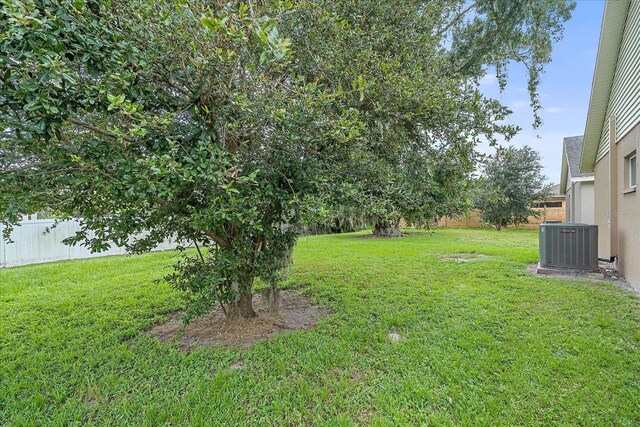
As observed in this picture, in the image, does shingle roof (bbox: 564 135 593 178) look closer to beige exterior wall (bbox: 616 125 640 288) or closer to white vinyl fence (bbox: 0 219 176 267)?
beige exterior wall (bbox: 616 125 640 288)

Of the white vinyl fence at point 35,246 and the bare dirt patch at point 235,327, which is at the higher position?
the white vinyl fence at point 35,246

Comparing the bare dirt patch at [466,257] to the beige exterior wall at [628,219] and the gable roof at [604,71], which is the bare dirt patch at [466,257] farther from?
the gable roof at [604,71]

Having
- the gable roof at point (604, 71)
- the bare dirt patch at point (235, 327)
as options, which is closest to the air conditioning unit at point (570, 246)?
the gable roof at point (604, 71)

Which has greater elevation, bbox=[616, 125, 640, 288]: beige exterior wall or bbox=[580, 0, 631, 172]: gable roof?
bbox=[580, 0, 631, 172]: gable roof

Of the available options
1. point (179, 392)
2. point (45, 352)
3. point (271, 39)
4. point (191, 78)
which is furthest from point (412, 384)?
point (45, 352)

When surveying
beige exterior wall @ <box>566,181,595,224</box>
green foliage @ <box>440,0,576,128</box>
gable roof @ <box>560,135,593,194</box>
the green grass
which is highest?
green foliage @ <box>440,0,576,128</box>

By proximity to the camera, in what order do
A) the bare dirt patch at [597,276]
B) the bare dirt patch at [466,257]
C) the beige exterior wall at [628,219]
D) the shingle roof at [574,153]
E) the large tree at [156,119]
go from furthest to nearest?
the shingle roof at [574,153] < the bare dirt patch at [466,257] < the bare dirt patch at [597,276] < the beige exterior wall at [628,219] < the large tree at [156,119]

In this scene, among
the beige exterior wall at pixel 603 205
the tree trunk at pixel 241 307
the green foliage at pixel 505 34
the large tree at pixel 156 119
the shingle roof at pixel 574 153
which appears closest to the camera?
the large tree at pixel 156 119

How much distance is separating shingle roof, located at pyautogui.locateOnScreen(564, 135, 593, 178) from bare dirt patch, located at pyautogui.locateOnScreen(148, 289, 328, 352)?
1030 centimetres

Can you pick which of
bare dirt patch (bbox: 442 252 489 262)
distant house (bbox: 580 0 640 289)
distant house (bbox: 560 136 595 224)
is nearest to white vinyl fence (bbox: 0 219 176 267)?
bare dirt patch (bbox: 442 252 489 262)

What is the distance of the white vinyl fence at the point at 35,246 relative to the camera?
8305mm

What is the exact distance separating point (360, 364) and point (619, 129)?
6.59 meters

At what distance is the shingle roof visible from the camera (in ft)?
34.8

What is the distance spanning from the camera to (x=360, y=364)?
311 cm
